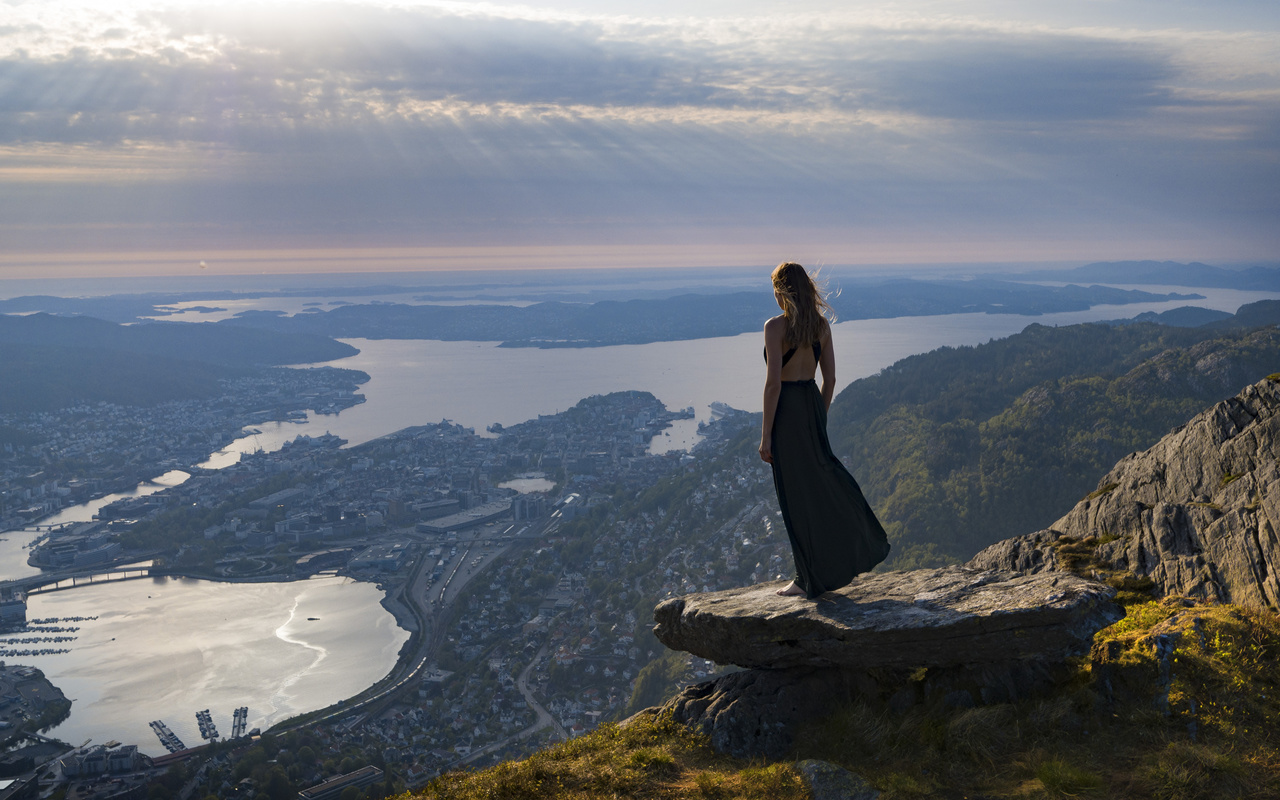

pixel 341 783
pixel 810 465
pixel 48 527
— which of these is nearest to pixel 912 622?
pixel 810 465

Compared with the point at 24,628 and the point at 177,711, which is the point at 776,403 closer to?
the point at 177,711

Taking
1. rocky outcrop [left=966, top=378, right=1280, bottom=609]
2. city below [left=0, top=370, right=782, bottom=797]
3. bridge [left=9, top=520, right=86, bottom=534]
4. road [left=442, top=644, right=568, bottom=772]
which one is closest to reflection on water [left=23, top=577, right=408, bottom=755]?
city below [left=0, top=370, right=782, bottom=797]

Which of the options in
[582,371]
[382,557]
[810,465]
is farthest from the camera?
[582,371]

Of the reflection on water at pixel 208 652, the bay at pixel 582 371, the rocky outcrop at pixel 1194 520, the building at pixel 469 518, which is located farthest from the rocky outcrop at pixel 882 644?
the bay at pixel 582 371

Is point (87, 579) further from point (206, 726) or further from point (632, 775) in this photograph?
point (632, 775)

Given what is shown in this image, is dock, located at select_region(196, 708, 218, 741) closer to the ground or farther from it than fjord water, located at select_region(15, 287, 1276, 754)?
farther from it

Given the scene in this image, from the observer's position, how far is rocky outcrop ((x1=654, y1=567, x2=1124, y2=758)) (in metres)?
4.99

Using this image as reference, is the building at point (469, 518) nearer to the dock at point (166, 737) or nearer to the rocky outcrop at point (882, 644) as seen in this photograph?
the dock at point (166, 737)

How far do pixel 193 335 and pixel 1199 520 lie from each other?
143000mm

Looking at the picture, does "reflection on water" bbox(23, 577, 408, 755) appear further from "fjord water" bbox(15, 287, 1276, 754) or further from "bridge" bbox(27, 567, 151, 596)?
"bridge" bbox(27, 567, 151, 596)

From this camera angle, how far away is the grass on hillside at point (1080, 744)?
3951mm

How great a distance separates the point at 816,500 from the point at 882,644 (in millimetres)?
1206

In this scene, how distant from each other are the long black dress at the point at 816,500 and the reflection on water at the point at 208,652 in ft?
74.3

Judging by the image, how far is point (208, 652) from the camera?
28609 mm
